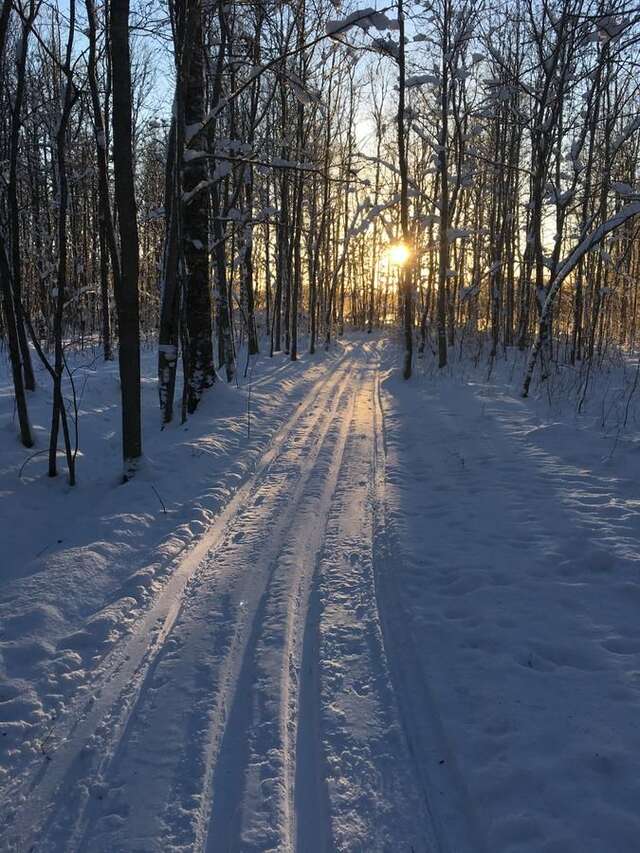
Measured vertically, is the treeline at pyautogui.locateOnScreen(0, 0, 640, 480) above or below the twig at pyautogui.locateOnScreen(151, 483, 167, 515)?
above

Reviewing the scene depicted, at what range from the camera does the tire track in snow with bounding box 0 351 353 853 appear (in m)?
2.18

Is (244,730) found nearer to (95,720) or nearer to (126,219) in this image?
(95,720)

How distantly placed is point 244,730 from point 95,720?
80 cm

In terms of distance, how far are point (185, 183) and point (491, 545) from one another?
789cm

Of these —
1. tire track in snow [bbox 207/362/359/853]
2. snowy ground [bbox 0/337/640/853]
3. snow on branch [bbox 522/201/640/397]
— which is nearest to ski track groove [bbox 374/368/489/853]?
snowy ground [bbox 0/337/640/853]

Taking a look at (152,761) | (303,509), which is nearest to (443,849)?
(152,761)

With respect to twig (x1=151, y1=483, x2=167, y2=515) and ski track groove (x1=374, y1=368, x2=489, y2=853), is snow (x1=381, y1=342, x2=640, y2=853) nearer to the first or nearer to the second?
ski track groove (x1=374, y1=368, x2=489, y2=853)

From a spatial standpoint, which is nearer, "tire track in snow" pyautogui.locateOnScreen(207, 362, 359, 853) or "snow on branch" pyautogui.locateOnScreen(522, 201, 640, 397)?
"tire track in snow" pyautogui.locateOnScreen(207, 362, 359, 853)

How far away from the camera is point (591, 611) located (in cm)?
363

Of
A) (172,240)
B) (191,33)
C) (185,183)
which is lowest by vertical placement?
(172,240)

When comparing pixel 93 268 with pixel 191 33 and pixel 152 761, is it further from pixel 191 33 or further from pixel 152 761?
pixel 152 761

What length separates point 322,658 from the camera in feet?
10.3

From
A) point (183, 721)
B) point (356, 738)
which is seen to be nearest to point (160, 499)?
point (183, 721)

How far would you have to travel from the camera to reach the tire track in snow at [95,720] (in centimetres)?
218
